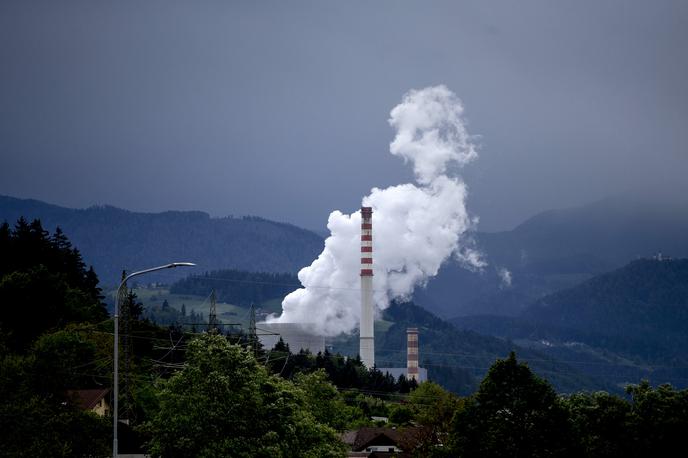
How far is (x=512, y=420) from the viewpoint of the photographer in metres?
73.2

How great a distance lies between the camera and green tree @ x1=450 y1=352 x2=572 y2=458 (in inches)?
2832

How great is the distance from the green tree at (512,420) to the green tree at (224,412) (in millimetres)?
9795

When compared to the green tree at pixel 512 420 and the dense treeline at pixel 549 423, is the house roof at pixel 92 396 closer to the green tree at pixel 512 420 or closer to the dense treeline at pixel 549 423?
the dense treeline at pixel 549 423

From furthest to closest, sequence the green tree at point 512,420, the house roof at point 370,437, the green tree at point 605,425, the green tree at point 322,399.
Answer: the house roof at point 370,437 < the green tree at point 322,399 < the green tree at point 605,425 < the green tree at point 512,420

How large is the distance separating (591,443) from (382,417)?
83.3 m

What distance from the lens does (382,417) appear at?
159 meters

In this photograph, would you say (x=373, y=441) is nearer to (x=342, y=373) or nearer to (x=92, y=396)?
(x=92, y=396)

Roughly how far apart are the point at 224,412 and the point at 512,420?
1685 cm

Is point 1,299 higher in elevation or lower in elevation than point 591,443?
higher

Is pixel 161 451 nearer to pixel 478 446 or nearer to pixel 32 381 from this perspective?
pixel 32 381

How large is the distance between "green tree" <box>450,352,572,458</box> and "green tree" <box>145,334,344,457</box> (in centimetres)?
979

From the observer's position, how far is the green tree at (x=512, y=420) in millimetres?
71938

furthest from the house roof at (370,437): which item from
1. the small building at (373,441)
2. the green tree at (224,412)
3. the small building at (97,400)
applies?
the green tree at (224,412)

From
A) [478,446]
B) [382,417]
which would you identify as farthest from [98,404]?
[382,417]
